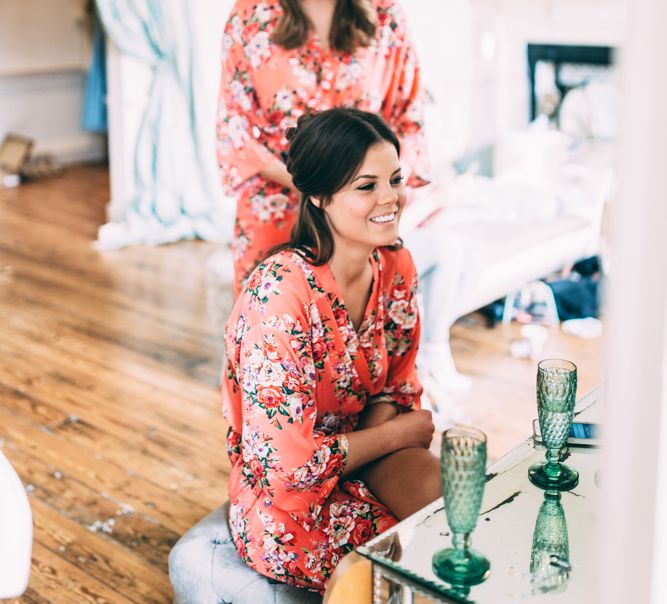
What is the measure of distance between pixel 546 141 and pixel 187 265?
1716 millimetres

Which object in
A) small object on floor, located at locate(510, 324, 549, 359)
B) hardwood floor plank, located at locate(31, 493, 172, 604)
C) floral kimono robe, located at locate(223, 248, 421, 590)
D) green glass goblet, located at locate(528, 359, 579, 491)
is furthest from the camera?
small object on floor, located at locate(510, 324, 549, 359)

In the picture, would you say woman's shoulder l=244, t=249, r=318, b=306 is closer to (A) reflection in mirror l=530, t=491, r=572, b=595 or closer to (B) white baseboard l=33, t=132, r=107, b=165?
(A) reflection in mirror l=530, t=491, r=572, b=595

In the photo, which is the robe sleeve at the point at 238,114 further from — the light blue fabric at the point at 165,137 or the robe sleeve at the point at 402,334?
the light blue fabric at the point at 165,137

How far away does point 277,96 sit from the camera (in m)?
2.51

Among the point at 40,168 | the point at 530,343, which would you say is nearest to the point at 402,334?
the point at 530,343

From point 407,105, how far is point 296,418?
1282 millimetres

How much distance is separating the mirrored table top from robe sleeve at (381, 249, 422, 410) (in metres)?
0.42

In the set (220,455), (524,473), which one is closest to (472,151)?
(220,455)

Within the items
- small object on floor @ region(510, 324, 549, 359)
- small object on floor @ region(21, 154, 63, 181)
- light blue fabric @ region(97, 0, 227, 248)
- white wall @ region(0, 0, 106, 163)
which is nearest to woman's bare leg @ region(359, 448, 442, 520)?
small object on floor @ region(510, 324, 549, 359)

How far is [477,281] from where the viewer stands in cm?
342

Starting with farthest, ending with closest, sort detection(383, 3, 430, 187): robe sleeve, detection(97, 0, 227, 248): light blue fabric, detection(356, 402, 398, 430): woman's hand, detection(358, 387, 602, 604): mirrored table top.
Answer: detection(97, 0, 227, 248): light blue fabric, detection(383, 3, 430, 187): robe sleeve, detection(356, 402, 398, 430): woman's hand, detection(358, 387, 602, 604): mirrored table top

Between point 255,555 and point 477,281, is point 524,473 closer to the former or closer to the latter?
point 255,555

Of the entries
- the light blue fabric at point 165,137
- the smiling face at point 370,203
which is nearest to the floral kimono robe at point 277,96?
the smiling face at point 370,203

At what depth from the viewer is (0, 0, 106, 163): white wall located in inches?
257
